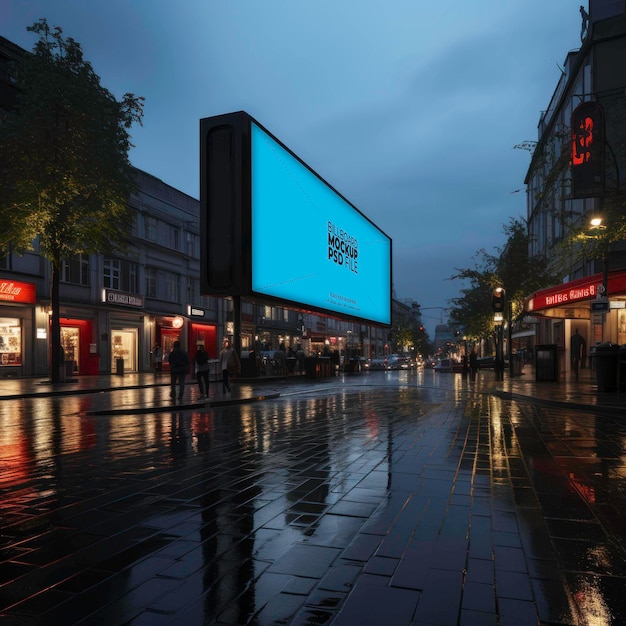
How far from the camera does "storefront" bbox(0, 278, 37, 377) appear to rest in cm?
2808

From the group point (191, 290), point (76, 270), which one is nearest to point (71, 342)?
point (76, 270)

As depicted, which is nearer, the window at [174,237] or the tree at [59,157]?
the tree at [59,157]

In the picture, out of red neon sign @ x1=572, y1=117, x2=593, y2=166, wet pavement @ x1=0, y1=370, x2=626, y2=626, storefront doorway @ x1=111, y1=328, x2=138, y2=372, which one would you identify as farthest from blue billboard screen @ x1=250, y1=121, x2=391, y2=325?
storefront doorway @ x1=111, y1=328, x2=138, y2=372

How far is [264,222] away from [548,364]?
12605 millimetres

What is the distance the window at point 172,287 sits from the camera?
4328 centimetres

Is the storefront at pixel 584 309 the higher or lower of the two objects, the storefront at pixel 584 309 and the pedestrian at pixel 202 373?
the higher

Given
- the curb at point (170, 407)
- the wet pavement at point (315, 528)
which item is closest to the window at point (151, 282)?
the curb at point (170, 407)

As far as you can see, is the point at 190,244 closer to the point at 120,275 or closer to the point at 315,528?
the point at 120,275

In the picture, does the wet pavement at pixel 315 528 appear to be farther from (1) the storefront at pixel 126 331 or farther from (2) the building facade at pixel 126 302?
(1) the storefront at pixel 126 331

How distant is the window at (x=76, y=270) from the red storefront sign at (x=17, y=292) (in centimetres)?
341

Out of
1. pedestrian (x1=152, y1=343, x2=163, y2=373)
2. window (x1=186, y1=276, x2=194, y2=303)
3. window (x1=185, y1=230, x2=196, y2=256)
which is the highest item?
window (x1=185, y1=230, x2=196, y2=256)

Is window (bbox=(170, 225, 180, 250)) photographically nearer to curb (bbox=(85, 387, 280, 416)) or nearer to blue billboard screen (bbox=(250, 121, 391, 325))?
blue billboard screen (bbox=(250, 121, 391, 325))

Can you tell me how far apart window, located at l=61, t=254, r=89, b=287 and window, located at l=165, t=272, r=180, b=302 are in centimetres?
917

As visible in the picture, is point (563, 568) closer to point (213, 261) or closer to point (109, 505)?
point (109, 505)
